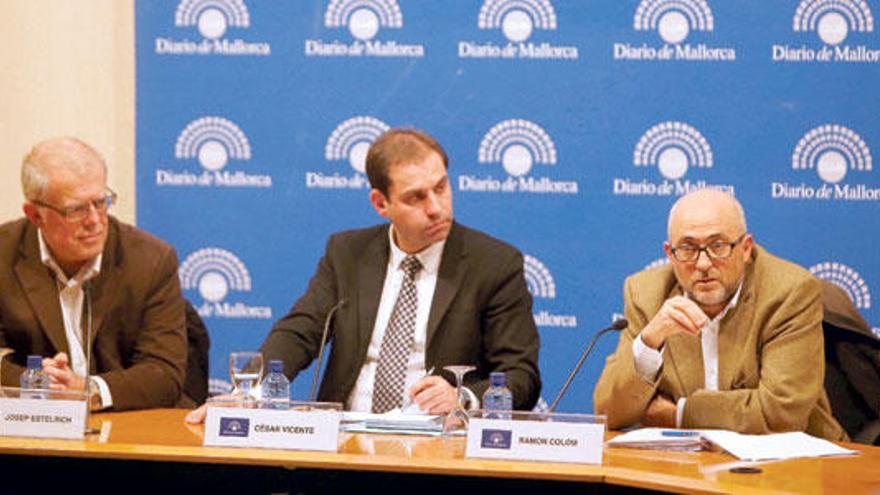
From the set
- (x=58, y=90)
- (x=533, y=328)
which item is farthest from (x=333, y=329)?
(x=58, y=90)

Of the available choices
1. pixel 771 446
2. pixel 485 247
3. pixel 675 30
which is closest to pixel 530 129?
pixel 675 30

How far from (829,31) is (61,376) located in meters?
3.10

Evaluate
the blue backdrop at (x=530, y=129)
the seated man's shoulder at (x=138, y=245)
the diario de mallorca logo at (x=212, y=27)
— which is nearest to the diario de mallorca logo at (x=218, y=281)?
the blue backdrop at (x=530, y=129)

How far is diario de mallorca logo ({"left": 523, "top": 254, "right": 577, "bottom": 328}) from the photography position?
17.0ft

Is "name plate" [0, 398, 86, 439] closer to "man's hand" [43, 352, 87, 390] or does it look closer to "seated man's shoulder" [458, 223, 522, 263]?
"man's hand" [43, 352, 87, 390]

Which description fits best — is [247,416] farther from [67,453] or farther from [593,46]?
[593,46]

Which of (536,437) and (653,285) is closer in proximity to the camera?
(536,437)

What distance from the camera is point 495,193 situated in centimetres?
520

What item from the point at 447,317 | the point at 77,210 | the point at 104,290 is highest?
the point at 77,210

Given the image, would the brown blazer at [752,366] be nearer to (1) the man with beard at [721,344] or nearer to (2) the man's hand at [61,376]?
(1) the man with beard at [721,344]

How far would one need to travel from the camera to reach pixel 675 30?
16.5ft

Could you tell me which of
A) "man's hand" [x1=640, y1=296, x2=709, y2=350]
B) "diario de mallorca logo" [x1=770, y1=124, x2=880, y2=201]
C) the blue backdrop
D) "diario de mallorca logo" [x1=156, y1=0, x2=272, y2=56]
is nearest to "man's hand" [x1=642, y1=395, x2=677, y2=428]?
"man's hand" [x1=640, y1=296, x2=709, y2=350]

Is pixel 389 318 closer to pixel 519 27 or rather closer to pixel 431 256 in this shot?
pixel 431 256

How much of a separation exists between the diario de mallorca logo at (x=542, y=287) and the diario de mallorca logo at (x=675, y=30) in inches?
35.3
